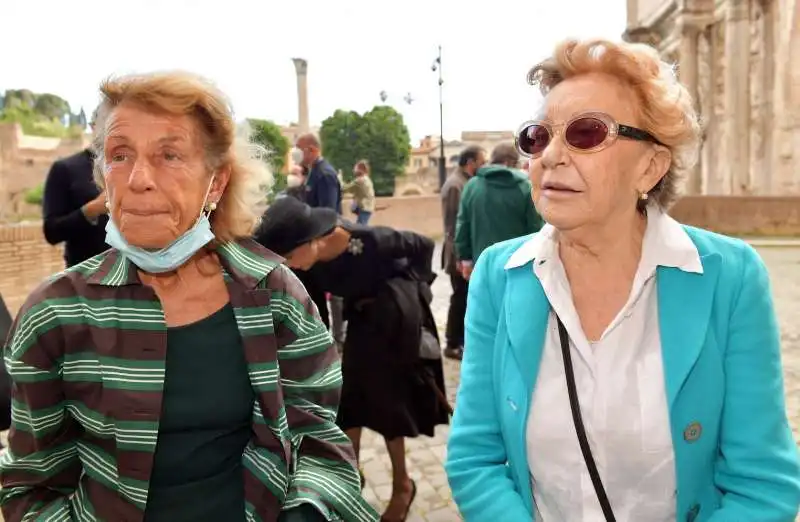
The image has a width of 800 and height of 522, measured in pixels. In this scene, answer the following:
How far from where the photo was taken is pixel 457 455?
80.7 inches

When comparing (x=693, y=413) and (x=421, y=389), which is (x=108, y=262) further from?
(x=421, y=389)

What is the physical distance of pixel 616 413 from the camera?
1837 millimetres

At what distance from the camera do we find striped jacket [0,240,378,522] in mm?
1795

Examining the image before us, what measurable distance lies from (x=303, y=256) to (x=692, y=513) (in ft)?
6.88

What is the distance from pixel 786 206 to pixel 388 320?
58.5 feet

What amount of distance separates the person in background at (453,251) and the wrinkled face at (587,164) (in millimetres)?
5254

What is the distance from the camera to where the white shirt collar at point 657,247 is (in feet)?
6.19

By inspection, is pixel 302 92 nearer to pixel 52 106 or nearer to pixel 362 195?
pixel 52 106

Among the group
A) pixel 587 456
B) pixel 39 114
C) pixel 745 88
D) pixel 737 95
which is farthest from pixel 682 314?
pixel 39 114

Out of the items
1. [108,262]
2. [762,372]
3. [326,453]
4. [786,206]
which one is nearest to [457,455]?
[326,453]

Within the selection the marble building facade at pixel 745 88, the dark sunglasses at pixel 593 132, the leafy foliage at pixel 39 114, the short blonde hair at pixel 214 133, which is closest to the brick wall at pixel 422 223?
the marble building facade at pixel 745 88

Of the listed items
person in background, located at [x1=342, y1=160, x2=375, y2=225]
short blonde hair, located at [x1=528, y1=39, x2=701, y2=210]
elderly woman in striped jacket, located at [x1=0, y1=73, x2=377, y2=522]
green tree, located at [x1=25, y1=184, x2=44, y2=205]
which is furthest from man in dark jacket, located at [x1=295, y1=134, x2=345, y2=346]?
green tree, located at [x1=25, y1=184, x2=44, y2=205]

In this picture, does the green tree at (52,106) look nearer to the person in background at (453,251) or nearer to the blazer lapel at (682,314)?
the person in background at (453,251)

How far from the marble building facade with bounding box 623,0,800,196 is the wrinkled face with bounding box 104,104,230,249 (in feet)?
72.9
